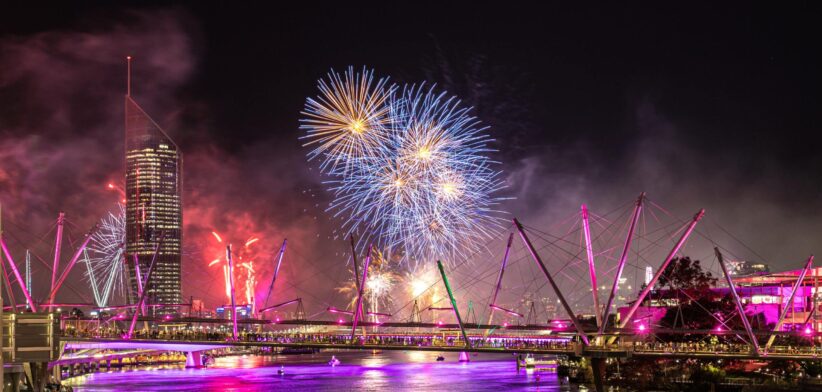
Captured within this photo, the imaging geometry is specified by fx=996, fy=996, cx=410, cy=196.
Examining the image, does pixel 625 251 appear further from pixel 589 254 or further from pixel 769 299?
pixel 769 299

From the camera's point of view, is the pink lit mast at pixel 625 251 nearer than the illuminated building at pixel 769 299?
Yes

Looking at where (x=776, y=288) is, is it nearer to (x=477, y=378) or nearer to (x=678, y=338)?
(x=678, y=338)

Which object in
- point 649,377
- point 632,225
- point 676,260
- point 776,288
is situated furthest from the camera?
point 776,288

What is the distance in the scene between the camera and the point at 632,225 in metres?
83.7

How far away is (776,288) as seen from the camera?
120 m

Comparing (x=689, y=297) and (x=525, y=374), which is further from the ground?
(x=689, y=297)

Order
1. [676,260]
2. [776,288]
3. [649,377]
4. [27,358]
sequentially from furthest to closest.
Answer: [776,288] < [676,260] < [649,377] < [27,358]

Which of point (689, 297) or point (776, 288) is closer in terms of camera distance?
point (689, 297)

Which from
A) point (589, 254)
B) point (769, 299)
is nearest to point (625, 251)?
point (589, 254)

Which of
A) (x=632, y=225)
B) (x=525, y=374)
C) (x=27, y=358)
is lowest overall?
(x=525, y=374)

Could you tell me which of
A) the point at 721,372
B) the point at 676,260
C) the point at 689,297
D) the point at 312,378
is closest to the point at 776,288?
the point at 676,260

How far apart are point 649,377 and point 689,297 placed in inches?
352

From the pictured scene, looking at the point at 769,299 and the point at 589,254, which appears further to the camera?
the point at 769,299

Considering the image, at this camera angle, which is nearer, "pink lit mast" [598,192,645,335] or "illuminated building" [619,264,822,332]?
"pink lit mast" [598,192,645,335]
